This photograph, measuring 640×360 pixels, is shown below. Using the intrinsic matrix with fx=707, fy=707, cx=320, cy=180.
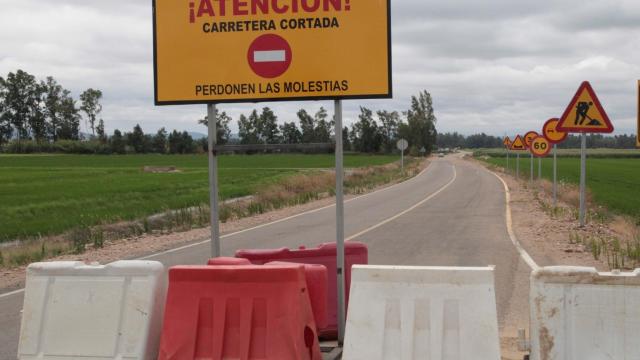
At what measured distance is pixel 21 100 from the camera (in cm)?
15388

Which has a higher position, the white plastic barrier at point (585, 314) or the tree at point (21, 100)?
the tree at point (21, 100)

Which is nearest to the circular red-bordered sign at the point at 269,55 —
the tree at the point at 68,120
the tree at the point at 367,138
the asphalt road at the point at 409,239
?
the asphalt road at the point at 409,239

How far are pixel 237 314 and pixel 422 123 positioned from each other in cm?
15364

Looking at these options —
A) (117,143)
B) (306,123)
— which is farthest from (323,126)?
(117,143)

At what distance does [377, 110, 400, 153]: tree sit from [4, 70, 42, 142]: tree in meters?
76.6

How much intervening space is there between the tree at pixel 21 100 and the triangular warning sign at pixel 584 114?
508 feet

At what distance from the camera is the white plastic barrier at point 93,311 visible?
522 centimetres

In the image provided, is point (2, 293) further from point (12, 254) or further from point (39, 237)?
point (39, 237)

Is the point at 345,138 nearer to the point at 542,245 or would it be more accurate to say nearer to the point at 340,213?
the point at 542,245

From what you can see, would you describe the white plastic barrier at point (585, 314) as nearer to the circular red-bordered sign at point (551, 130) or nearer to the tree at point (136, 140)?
the circular red-bordered sign at point (551, 130)

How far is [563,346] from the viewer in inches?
188

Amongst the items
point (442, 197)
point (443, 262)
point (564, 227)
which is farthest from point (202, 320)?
point (442, 197)

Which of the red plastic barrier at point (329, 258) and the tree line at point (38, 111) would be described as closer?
the red plastic barrier at point (329, 258)

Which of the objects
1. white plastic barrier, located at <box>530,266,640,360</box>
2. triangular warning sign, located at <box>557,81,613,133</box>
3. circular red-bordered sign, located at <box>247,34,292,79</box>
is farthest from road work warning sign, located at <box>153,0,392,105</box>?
triangular warning sign, located at <box>557,81,613,133</box>
